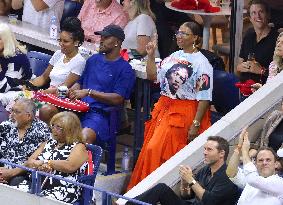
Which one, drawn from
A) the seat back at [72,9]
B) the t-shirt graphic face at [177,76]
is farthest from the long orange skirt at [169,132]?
the seat back at [72,9]

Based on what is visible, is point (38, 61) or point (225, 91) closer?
point (225, 91)

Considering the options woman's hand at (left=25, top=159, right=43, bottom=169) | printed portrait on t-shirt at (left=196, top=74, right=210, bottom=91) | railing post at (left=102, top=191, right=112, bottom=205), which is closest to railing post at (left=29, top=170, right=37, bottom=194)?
woman's hand at (left=25, top=159, right=43, bottom=169)

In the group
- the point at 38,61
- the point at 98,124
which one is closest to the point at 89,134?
the point at 98,124

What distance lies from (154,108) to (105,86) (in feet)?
1.86

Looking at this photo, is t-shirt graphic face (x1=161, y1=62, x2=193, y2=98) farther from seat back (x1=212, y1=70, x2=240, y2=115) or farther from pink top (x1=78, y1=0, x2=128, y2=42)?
pink top (x1=78, y1=0, x2=128, y2=42)

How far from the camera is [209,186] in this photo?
10609mm

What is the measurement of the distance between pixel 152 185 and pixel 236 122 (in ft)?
3.19

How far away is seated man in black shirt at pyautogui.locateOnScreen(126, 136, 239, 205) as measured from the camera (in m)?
10.5

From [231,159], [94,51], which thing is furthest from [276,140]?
[94,51]

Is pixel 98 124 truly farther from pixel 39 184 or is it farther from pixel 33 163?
pixel 39 184

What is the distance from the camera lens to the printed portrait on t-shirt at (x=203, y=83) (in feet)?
38.9

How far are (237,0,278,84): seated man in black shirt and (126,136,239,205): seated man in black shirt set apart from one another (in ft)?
5.70

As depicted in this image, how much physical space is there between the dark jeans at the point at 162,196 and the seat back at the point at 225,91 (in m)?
1.71

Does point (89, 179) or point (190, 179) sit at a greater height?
point (190, 179)
